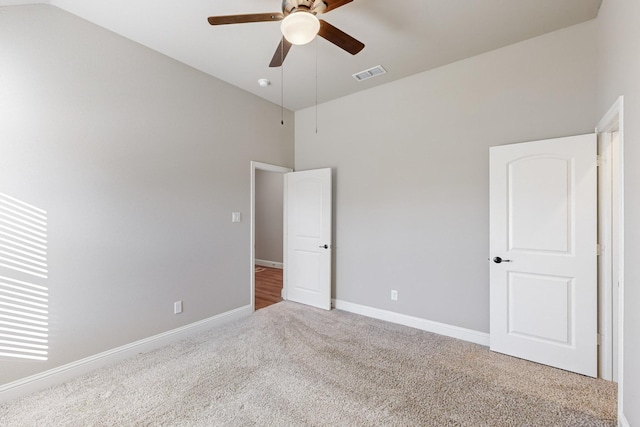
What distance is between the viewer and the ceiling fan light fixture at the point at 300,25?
162cm

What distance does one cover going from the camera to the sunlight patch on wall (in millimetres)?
2045

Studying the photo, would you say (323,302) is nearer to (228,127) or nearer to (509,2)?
(228,127)

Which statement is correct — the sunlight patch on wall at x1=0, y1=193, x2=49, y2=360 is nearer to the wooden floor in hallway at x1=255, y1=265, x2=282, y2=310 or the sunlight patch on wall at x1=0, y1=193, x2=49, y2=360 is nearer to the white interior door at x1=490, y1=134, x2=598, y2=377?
the wooden floor in hallway at x1=255, y1=265, x2=282, y2=310

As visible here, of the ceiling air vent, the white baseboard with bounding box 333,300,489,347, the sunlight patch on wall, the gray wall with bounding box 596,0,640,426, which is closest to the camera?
the gray wall with bounding box 596,0,640,426

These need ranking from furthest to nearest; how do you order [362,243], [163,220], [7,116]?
1. [362,243]
2. [163,220]
3. [7,116]

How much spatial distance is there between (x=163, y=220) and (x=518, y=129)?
145 inches

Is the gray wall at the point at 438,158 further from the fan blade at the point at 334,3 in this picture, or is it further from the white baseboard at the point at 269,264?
the white baseboard at the point at 269,264

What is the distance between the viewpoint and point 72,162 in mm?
2332

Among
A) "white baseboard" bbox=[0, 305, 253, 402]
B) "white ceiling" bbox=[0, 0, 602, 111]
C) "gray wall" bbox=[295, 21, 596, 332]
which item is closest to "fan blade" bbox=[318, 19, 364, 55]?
"white ceiling" bbox=[0, 0, 602, 111]

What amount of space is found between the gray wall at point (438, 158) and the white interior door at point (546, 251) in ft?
0.62

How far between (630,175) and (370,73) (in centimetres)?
251

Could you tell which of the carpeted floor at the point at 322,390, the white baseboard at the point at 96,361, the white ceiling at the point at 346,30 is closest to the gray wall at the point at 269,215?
the white baseboard at the point at 96,361

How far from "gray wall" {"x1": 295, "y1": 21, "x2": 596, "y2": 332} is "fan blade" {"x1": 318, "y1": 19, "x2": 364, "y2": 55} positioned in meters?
1.54

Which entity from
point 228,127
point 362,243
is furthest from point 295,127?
point 362,243
